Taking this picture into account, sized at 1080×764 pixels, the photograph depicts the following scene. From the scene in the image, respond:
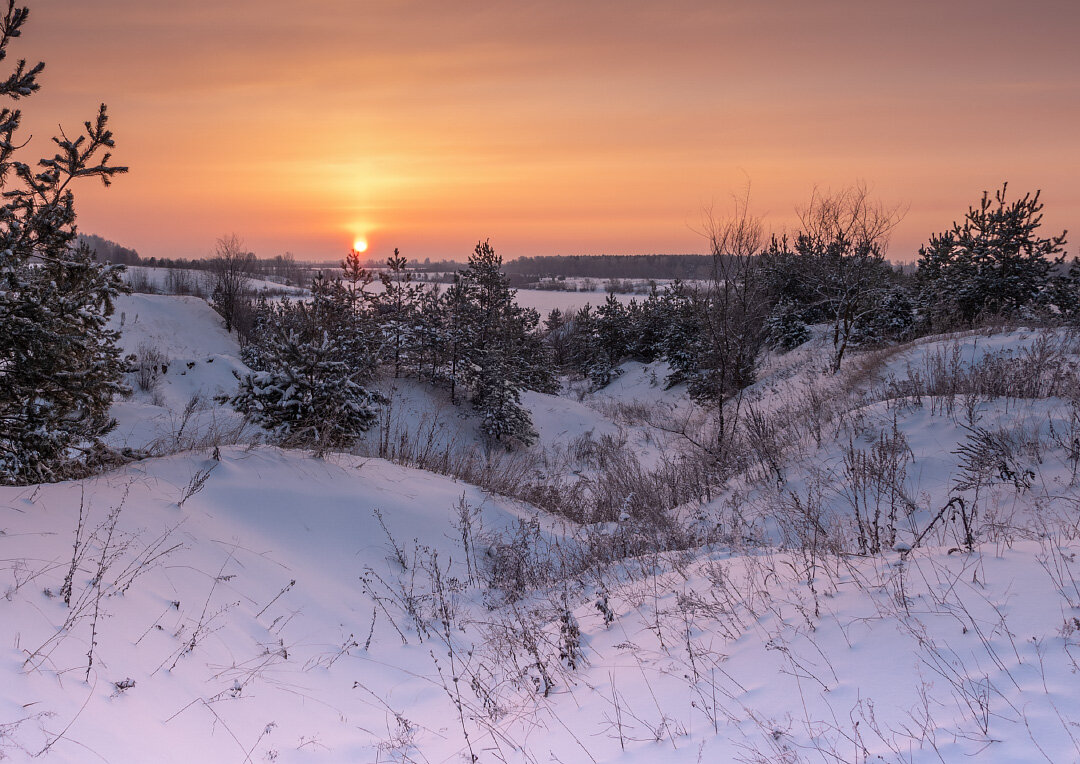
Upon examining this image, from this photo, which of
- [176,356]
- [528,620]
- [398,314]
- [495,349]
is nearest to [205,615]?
[528,620]

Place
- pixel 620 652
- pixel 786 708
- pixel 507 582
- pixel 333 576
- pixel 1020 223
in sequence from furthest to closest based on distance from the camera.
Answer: pixel 1020 223
pixel 507 582
pixel 333 576
pixel 620 652
pixel 786 708

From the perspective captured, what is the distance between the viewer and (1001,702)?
2.26 m

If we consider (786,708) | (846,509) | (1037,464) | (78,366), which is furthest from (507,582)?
(1037,464)

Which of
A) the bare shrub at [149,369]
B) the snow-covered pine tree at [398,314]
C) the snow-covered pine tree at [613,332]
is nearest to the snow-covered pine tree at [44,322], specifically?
the snow-covered pine tree at [398,314]

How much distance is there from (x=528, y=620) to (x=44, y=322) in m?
4.60

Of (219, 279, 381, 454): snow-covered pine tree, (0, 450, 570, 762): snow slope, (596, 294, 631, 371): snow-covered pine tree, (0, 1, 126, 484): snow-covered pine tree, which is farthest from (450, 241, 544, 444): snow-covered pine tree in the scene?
(0, 1, 126, 484): snow-covered pine tree

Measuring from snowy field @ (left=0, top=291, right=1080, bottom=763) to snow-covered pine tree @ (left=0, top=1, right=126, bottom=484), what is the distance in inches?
22.0

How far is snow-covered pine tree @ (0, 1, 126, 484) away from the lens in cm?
450

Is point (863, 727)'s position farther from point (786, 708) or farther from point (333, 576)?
point (333, 576)

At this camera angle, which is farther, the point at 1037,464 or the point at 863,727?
the point at 1037,464

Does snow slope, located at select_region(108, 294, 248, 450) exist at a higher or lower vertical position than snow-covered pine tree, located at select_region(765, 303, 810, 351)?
lower

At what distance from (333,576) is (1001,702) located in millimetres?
4674

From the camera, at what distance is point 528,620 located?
4566 mm

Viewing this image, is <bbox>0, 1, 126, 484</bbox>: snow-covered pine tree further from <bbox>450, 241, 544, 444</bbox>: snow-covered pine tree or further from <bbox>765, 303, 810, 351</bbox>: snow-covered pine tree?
<bbox>765, 303, 810, 351</bbox>: snow-covered pine tree
